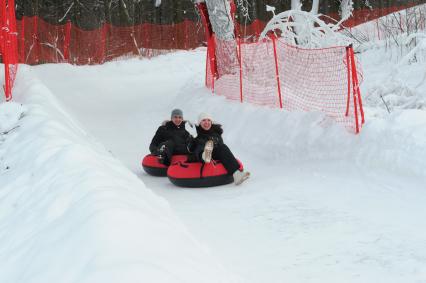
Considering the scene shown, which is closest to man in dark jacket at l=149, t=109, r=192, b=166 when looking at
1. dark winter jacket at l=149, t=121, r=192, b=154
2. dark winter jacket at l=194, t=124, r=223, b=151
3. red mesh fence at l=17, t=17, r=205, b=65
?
dark winter jacket at l=149, t=121, r=192, b=154

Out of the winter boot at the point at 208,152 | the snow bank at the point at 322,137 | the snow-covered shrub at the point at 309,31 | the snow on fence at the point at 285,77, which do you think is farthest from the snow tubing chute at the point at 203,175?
the snow-covered shrub at the point at 309,31

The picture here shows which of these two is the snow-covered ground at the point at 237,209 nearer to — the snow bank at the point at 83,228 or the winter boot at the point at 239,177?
the snow bank at the point at 83,228

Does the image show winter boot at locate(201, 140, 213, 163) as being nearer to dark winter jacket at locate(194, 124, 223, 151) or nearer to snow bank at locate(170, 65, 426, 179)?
dark winter jacket at locate(194, 124, 223, 151)

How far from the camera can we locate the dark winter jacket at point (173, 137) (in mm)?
7330

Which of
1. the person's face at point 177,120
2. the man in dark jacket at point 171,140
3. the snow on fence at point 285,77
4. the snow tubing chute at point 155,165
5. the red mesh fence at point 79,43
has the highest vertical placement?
the red mesh fence at point 79,43

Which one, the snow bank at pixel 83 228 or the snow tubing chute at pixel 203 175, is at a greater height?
the snow bank at pixel 83 228

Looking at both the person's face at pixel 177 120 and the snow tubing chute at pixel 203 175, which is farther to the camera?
the person's face at pixel 177 120

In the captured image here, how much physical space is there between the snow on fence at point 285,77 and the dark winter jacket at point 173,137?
1932 mm

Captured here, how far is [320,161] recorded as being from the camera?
6617mm

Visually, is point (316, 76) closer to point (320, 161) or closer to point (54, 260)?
point (320, 161)

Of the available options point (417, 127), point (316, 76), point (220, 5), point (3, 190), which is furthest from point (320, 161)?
point (220, 5)

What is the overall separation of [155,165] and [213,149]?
103cm

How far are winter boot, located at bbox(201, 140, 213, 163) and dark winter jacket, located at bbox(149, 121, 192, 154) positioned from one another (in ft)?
2.67

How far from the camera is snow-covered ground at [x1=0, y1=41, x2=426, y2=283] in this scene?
2701 mm
